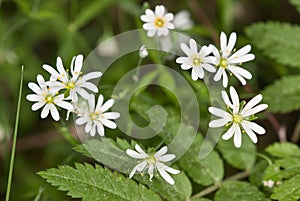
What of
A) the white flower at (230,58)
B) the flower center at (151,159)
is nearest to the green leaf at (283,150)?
the white flower at (230,58)

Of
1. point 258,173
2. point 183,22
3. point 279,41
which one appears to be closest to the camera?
point 258,173

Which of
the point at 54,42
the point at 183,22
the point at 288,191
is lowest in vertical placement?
the point at 288,191

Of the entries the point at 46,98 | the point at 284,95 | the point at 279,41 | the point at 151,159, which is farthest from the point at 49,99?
the point at 279,41

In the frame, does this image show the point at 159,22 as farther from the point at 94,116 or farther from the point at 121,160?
the point at 121,160

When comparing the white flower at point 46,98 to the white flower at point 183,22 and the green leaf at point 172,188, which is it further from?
the white flower at point 183,22

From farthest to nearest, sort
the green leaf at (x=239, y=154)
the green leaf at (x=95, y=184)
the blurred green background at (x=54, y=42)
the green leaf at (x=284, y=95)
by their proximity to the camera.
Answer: the blurred green background at (x=54, y=42)
the green leaf at (x=284, y=95)
the green leaf at (x=239, y=154)
the green leaf at (x=95, y=184)

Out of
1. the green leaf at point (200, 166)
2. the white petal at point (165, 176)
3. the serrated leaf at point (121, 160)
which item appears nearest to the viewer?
the white petal at point (165, 176)

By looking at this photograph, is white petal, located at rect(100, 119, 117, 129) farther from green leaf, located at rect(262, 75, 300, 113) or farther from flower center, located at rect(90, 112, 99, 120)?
green leaf, located at rect(262, 75, 300, 113)
